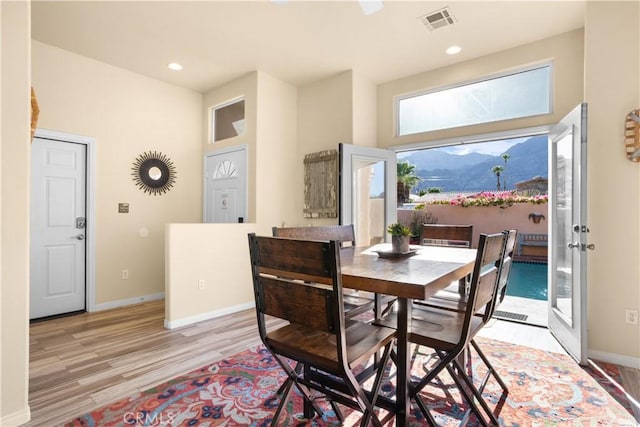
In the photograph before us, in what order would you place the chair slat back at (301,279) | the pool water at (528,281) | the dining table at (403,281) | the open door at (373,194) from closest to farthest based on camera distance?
the chair slat back at (301,279), the dining table at (403,281), the open door at (373,194), the pool water at (528,281)

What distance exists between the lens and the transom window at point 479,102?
3473mm

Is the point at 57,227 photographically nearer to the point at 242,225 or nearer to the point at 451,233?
the point at 242,225

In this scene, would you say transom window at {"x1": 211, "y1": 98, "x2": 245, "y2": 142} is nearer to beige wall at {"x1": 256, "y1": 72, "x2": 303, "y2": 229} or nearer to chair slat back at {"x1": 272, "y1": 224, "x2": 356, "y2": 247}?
beige wall at {"x1": 256, "y1": 72, "x2": 303, "y2": 229}

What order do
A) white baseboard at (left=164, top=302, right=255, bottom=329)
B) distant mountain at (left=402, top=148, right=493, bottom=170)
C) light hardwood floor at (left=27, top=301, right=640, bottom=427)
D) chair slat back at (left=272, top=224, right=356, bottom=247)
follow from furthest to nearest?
1. distant mountain at (left=402, top=148, right=493, bottom=170)
2. white baseboard at (left=164, top=302, right=255, bottom=329)
3. chair slat back at (left=272, top=224, right=356, bottom=247)
4. light hardwood floor at (left=27, top=301, right=640, bottom=427)

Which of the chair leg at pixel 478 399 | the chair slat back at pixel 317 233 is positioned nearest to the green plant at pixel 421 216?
the chair slat back at pixel 317 233

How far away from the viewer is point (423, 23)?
124 inches

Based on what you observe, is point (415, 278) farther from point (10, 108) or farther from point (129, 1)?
point (129, 1)

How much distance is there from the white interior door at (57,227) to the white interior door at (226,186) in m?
1.52

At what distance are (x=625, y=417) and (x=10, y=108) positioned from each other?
3.73 metres

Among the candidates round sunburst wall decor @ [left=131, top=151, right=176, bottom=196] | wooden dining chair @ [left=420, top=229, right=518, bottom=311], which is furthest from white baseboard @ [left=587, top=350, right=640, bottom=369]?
round sunburst wall decor @ [left=131, top=151, right=176, bottom=196]

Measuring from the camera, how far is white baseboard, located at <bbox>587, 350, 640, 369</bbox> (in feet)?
8.09

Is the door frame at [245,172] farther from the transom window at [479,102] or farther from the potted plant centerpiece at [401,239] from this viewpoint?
the potted plant centerpiece at [401,239]
